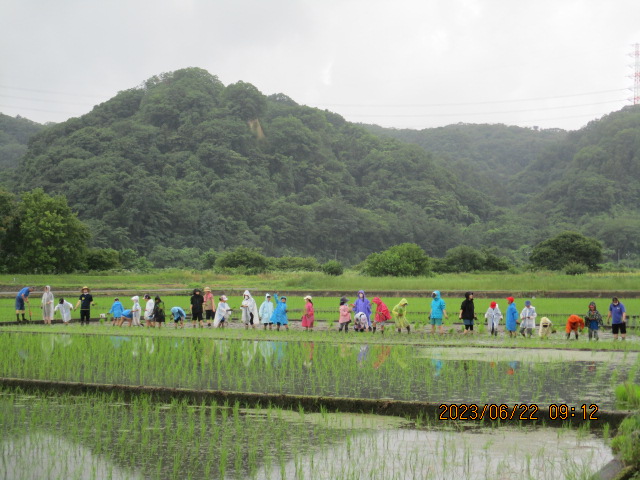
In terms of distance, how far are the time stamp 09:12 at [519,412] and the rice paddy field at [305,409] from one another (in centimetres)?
2

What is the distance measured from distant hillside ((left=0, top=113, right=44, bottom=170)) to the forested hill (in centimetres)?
908

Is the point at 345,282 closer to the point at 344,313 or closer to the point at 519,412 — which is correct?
the point at 344,313

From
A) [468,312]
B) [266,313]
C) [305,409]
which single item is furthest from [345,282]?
[305,409]

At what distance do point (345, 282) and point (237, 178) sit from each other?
56038 millimetres

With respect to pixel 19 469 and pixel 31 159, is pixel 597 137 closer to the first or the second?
pixel 31 159

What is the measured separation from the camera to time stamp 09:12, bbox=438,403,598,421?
819cm

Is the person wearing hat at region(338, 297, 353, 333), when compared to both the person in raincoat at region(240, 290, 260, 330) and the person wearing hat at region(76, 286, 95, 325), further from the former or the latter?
the person wearing hat at region(76, 286, 95, 325)

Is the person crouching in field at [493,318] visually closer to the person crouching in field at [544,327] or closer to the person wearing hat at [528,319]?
the person wearing hat at [528,319]

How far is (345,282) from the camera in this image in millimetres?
40906

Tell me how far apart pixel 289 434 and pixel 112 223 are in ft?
234

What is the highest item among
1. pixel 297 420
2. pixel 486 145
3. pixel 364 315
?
pixel 486 145

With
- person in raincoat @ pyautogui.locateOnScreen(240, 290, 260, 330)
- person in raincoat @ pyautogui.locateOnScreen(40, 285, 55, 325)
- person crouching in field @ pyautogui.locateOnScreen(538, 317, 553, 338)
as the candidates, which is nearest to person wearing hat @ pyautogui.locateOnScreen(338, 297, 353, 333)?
person in raincoat @ pyautogui.locateOnScreen(240, 290, 260, 330)

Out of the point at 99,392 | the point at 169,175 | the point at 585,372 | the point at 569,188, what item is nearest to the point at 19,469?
the point at 99,392

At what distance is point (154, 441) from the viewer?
747 centimetres
